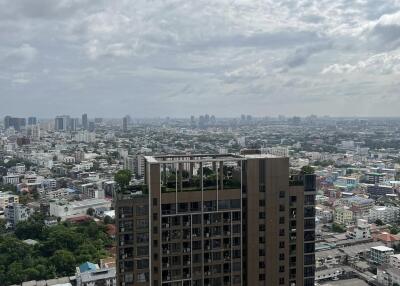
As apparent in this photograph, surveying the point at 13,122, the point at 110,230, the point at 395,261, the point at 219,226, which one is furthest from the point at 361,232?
the point at 13,122

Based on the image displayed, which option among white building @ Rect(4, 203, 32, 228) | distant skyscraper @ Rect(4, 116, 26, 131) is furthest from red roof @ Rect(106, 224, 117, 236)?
distant skyscraper @ Rect(4, 116, 26, 131)

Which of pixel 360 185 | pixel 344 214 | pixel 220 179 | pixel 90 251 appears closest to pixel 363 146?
pixel 360 185

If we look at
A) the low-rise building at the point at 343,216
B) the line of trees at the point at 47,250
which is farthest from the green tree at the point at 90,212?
the low-rise building at the point at 343,216

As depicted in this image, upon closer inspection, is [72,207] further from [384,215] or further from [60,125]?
[60,125]

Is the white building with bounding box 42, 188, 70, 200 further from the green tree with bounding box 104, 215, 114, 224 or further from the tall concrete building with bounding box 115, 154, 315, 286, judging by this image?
the tall concrete building with bounding box 115, 154, 315, 286

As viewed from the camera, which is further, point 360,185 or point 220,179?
point 360,185

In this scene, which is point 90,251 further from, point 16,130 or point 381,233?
point 16,130

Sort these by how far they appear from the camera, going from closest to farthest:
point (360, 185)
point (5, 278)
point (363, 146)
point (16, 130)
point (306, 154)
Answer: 1. point (5, 278)
2. point (360, 185)
3. point (306, 154)
4. point (363, 146)
5. point (16, 130)
